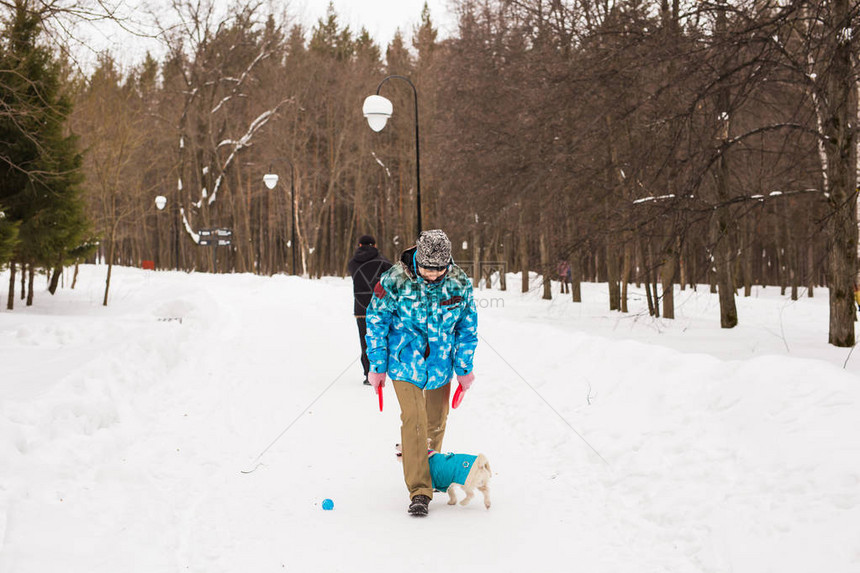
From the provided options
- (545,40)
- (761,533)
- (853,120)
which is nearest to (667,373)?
(761,533)

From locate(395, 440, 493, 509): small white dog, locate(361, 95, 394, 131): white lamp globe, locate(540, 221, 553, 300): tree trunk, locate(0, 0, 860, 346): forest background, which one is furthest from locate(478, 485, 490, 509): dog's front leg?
locate(361, 95, 394, 131): white lamp globe

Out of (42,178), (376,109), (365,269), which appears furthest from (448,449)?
(42,178)

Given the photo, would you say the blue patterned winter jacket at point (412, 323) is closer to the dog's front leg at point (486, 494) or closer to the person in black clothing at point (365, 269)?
the dog's front leg at point (486, 494)

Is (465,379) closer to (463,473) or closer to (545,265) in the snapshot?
(463,473)

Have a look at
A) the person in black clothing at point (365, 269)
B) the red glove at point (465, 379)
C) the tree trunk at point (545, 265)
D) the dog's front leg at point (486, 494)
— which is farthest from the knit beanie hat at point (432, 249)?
the tree trunk at point (545, 265)

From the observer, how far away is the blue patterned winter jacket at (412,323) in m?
4.81

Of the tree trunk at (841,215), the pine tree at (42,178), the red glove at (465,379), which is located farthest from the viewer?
the pine tree at (42,178)

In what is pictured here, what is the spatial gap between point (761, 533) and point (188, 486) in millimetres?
4176

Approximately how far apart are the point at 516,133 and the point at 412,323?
52.7 ft

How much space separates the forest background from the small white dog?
6437 millimetres

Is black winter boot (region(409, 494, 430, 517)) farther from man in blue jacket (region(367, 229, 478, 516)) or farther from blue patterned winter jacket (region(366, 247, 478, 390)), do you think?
blue patterned winter jacket (region(366, 247, 478, 390))

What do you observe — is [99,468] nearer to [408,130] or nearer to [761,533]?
[761,533]

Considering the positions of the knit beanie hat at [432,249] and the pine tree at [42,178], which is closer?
the knit beanie hat at [432,249]

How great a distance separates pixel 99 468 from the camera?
5.18 metres
